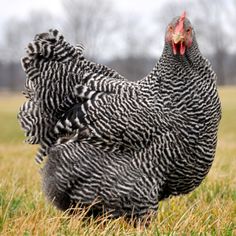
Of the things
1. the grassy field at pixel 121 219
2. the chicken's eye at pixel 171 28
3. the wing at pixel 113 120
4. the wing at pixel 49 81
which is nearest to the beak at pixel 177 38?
the chicken's eye at pixel 171 28

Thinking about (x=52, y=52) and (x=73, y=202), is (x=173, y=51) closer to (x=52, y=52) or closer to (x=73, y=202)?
(x=52, y=52)

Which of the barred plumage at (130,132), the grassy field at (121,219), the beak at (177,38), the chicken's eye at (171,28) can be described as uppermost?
the chicken's eye at (171,28)

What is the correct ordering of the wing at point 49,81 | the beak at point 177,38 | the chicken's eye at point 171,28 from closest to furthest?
the beak at point 177,38 < the chicken's eye at point 171,28 < the wing at point 49,81

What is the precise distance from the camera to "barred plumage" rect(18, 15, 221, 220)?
426 cm

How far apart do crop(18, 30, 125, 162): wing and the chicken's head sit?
757mm

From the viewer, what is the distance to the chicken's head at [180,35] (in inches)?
168

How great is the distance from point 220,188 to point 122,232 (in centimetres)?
228

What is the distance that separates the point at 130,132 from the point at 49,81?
92 centimetres

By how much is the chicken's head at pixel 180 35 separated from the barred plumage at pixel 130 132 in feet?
0.04

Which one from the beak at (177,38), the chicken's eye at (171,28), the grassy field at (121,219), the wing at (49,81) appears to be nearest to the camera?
the grassy field at (121,219)

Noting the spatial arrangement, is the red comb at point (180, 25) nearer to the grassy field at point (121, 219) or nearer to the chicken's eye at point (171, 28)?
the chicken's eye at point (171, 28)

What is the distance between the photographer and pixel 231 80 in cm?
6256

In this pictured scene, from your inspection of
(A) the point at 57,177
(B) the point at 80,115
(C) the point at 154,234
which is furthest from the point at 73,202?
(C) the point at 154,234

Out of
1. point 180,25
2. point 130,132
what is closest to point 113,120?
point 130,132
